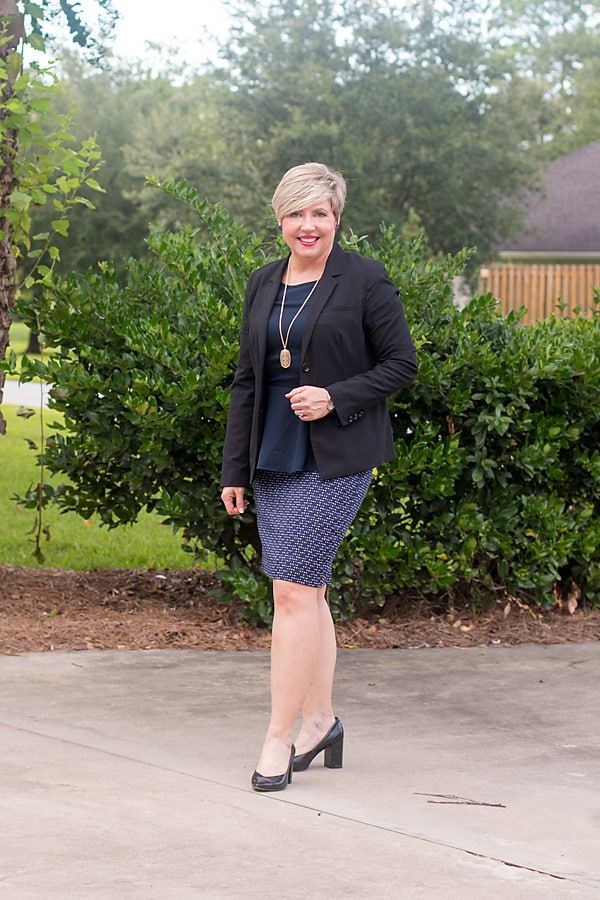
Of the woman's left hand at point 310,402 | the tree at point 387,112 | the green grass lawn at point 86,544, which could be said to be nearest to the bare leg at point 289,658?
the woman's left hand at point 310,402

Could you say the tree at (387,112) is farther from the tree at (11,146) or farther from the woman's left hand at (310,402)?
the woman's left hand at (310,402)

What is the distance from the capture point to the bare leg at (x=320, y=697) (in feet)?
15.3

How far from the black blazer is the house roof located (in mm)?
33289

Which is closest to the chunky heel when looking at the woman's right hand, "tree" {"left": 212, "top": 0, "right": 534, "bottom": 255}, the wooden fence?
the woman's right hand

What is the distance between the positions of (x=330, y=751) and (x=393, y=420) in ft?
7.96

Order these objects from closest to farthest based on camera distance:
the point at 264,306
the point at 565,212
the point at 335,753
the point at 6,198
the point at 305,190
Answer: the point at 305,190 < the point at 264,306 < the point at 335,753 < the point at 6,198 < the point at 565,212

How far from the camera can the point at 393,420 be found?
6.72 metres

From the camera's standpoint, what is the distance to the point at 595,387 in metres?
6.87

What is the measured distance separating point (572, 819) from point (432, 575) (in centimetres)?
264

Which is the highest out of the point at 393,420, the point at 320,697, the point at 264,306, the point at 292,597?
the point at 264,306

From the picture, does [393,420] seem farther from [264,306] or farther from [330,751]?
[330,751]

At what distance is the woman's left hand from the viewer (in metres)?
4.31

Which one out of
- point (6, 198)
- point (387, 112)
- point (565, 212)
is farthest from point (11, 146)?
point (565, 212)

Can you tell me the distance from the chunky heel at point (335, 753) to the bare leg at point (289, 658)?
0.25 meters
